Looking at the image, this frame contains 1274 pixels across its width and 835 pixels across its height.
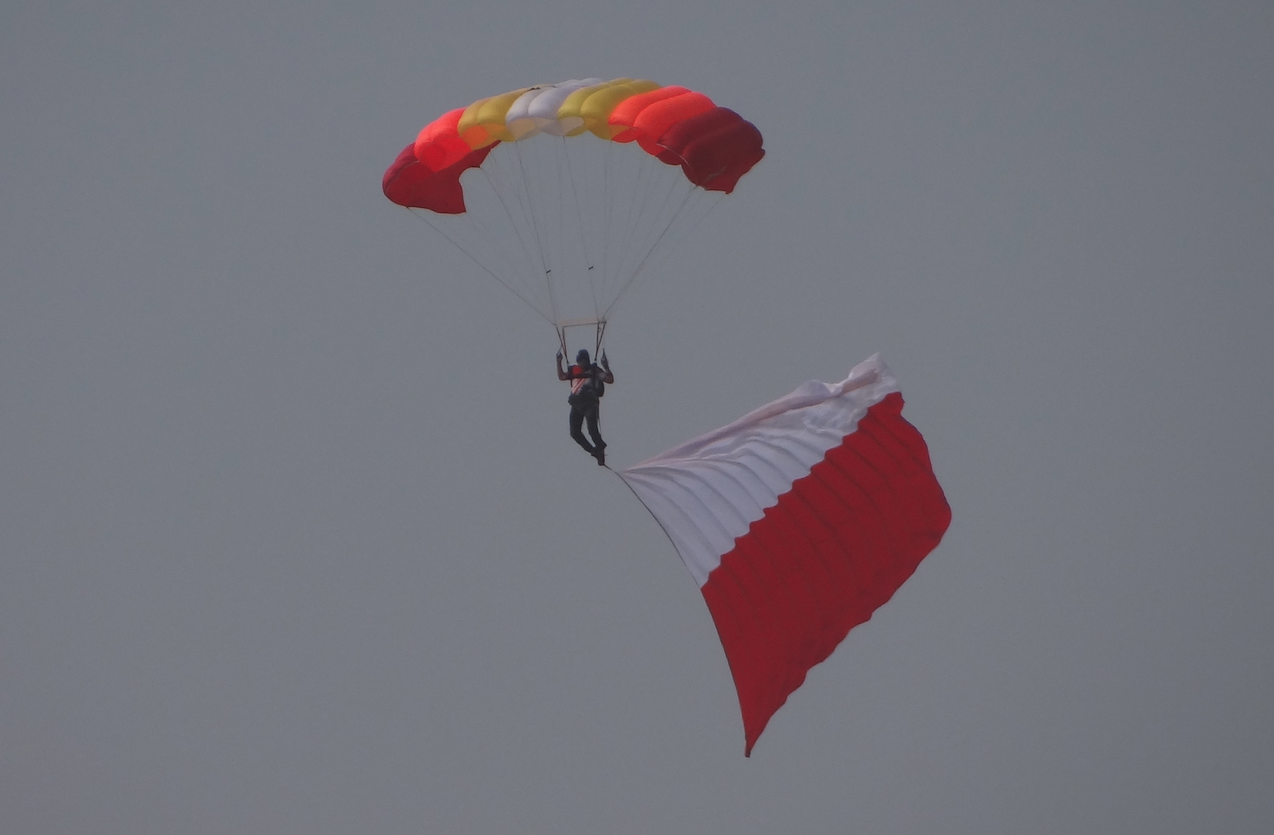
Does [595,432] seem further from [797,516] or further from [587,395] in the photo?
[797,516]

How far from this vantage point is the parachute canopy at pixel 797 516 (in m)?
19.9

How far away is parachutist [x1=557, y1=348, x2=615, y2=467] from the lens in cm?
1981

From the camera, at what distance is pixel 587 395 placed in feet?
65.0

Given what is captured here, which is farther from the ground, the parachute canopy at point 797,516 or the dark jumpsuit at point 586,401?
the dark jumpsuit at point 586,401

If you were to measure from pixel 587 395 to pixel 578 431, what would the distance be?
1.16 feet

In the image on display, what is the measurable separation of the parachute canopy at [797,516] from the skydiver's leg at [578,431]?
45 centimetres

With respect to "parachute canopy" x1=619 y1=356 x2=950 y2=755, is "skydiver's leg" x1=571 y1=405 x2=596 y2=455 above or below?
above

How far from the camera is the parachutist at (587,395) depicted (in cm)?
1981

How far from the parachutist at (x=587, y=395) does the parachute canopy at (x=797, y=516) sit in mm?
460

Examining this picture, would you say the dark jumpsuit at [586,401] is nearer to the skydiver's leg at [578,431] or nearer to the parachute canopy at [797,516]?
the skydiver's leg at [578,431]

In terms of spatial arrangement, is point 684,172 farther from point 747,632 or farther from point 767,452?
point 747,632

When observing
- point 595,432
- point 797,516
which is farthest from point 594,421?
point 797,516

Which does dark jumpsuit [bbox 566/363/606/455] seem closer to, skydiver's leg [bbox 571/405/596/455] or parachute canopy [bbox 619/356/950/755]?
skydiver's leg [bbox 571/405/596/455]

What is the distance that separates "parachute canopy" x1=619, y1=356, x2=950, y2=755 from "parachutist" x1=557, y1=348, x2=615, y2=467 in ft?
1.51
